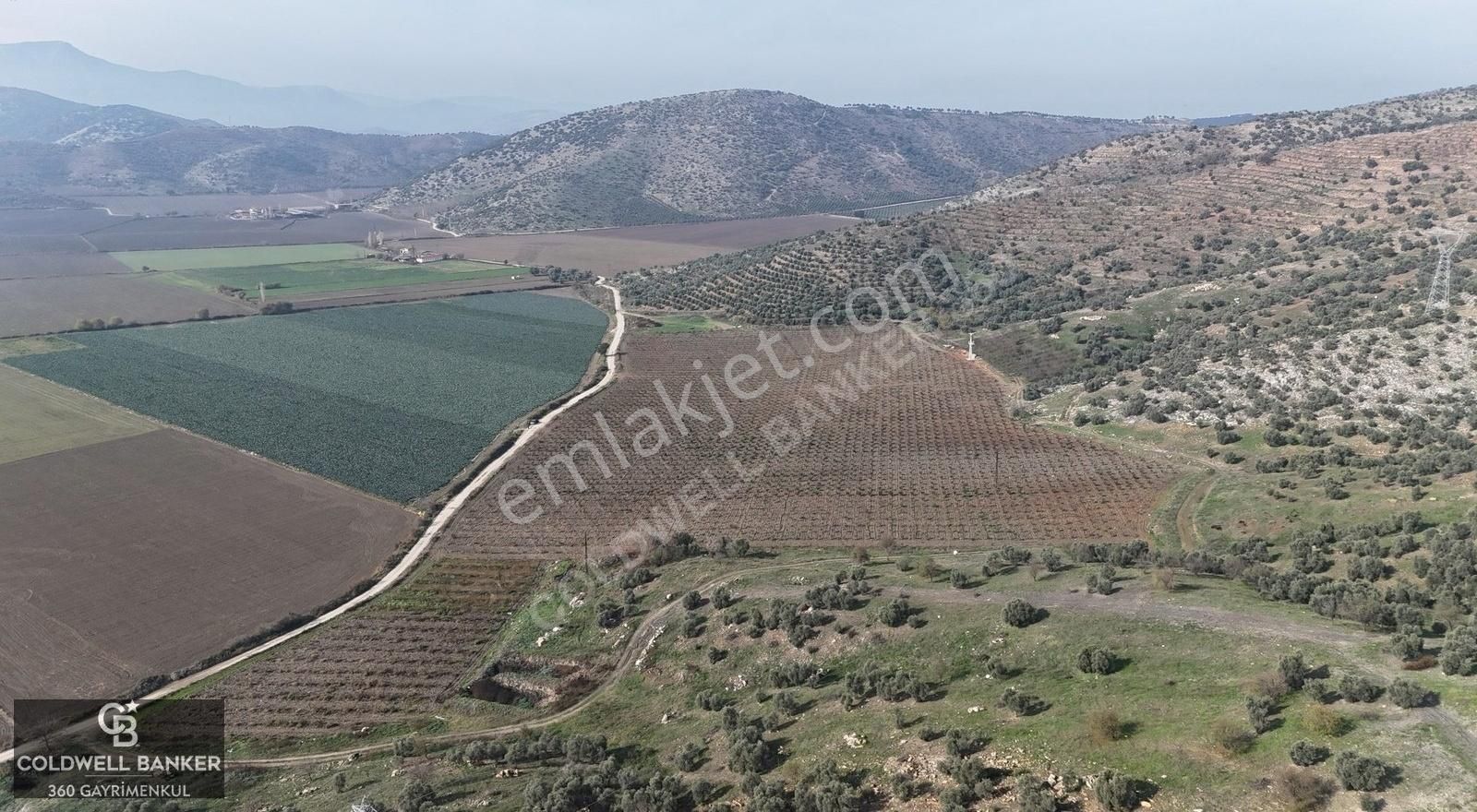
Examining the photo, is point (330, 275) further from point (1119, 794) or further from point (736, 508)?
point (1119, 794)

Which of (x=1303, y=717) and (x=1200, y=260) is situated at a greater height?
(x=1200, y=260)

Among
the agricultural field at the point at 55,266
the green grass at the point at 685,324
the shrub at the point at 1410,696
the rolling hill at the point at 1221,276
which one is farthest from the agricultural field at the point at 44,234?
the shrub at the point at 1410,696

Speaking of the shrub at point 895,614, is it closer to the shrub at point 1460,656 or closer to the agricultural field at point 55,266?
the shrub at point 1460,656

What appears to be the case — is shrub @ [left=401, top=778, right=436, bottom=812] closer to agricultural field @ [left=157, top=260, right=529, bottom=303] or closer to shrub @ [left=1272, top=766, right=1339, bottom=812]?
shrub @ [left=1272, top=766, right=1339, bottom=812]

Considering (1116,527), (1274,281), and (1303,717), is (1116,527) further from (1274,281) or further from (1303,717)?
(1274,281)

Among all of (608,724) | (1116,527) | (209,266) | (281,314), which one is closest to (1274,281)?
(1116,527)

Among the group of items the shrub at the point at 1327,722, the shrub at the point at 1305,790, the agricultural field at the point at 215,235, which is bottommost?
the shrub at the point at 1305,790

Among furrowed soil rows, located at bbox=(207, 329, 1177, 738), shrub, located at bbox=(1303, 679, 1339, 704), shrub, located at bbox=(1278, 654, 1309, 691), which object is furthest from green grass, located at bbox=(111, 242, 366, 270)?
shrub, located at bbox=(1303, 679, 1339, 704)
